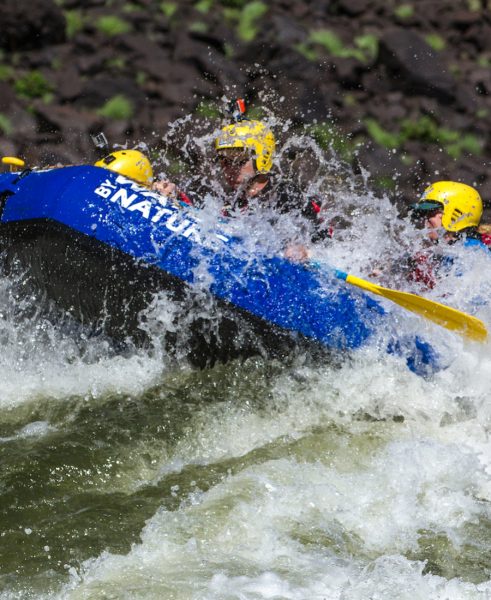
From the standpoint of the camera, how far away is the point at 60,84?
12.2 m

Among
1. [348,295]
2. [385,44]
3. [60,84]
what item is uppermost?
[348,295]

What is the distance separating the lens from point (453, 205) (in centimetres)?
671

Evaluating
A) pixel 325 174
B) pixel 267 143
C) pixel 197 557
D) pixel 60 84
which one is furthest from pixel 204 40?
pixel 197 557

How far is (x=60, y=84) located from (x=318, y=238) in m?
7.22

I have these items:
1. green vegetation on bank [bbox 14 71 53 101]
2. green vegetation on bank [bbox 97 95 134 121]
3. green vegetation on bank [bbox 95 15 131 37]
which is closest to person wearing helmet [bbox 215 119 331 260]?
green vegetation on bank [bbox 97 95 134 121]

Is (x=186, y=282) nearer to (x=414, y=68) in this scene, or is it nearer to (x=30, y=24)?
(x=30, y=24)

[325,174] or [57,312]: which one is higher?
[57,312]

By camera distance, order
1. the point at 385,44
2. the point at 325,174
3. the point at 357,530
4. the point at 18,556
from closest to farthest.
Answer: the point at 18,556 → the point at 357,530 → the point at 325,174 → the point at 385,44

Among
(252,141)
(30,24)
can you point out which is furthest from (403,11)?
(252,141)

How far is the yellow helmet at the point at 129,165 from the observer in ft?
22.1

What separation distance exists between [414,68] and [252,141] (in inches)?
292

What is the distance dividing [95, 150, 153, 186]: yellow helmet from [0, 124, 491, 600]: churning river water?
1215mm

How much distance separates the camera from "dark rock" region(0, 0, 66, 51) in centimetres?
1235

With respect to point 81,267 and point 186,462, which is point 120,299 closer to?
point 81,267
